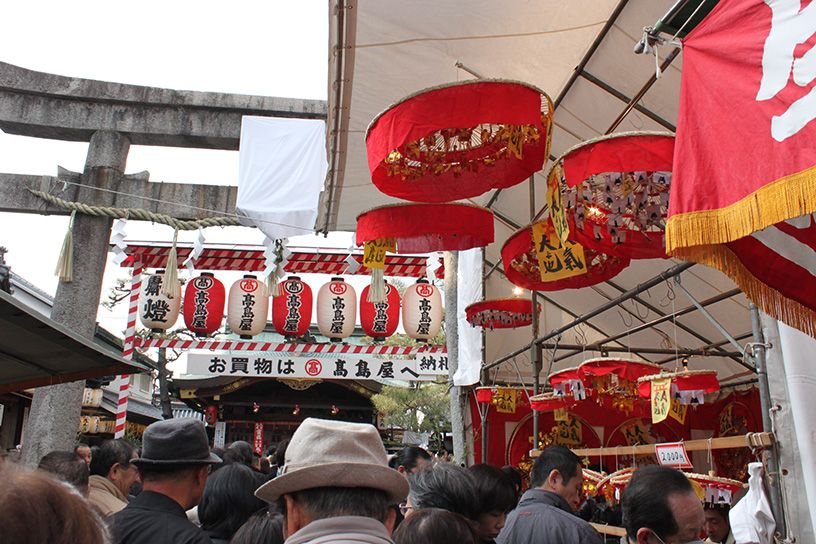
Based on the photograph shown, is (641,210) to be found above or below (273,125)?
below

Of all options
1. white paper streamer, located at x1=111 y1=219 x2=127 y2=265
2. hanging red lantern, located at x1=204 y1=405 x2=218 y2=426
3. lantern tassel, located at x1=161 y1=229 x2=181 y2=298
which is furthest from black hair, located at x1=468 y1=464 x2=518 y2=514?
hanging red lantern, located at x1=204 y1=405 x2=218 y2=426

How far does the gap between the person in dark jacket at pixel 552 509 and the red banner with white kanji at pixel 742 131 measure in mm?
1427

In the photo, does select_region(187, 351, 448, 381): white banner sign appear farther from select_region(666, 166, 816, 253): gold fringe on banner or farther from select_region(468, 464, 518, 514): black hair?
select_region(666, 166, 816, 253): gold fringe on banner

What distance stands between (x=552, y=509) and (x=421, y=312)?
8795mm

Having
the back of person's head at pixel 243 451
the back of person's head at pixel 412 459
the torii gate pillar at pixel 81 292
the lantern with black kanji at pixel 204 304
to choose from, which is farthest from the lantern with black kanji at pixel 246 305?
the back of person's head at pixel 412 459

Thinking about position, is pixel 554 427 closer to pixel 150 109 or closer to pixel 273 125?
pixel 273 125

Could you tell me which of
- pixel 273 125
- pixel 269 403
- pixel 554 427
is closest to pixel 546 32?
pixel 273 125

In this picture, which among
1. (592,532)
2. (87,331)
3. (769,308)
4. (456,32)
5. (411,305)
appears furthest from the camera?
(411,305)

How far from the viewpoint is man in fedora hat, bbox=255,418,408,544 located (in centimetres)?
148

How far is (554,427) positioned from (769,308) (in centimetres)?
1010

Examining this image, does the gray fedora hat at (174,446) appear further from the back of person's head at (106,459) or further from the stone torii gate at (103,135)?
the stone torii gate at (103,135)

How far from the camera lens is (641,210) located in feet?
12.9

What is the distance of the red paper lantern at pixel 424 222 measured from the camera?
514 cm

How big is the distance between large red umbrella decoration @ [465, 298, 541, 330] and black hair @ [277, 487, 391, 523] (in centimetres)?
614
